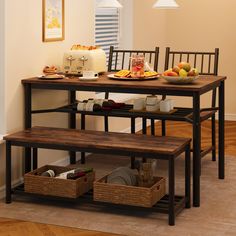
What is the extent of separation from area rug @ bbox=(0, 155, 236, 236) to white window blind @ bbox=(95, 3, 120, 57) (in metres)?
2.37

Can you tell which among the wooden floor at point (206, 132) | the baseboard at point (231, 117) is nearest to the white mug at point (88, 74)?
the wooden floor at point (206, 132)

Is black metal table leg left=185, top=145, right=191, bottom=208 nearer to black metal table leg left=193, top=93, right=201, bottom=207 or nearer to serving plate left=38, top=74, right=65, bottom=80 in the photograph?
black metal table leg left=193, top=93, right=201, bottom=207

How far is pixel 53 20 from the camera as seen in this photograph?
4.79 meters

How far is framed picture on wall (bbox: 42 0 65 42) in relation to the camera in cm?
468

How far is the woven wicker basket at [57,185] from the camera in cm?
396

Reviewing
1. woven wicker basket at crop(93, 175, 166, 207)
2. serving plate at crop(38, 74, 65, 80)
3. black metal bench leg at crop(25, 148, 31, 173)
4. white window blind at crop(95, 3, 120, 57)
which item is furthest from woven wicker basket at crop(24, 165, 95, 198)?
white window blind at crop(95, 3, 120, 57)

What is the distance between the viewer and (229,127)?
7.05m

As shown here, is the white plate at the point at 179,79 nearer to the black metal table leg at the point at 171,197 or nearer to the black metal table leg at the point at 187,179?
the black metal table leg at the point at 187,179

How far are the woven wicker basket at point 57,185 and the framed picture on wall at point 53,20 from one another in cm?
115

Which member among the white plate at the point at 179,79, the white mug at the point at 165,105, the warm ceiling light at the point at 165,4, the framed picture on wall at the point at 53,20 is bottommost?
the white mug at the point at 165,105

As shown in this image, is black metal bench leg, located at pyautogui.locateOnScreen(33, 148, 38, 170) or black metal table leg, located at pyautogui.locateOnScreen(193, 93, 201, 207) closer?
black metal table leg, located at pyautogui.locateOnScreen(193, 93, 201, 207)

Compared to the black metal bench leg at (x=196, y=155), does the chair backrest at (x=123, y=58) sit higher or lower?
higher

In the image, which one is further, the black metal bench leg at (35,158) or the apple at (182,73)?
the black metal bench leg at (35,158)

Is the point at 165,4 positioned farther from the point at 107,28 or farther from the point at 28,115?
the point at 28,115
